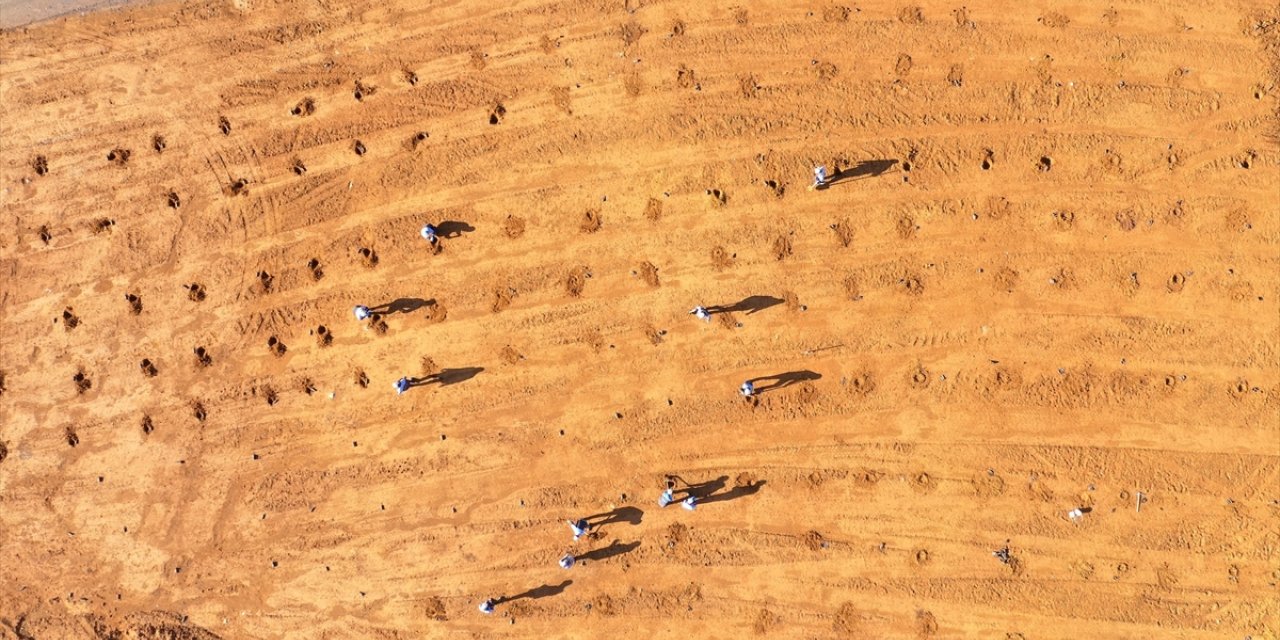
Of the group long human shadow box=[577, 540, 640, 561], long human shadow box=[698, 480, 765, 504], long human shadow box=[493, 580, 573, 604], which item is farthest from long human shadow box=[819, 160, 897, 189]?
long human shadow box=[493, 580, 573, 604]

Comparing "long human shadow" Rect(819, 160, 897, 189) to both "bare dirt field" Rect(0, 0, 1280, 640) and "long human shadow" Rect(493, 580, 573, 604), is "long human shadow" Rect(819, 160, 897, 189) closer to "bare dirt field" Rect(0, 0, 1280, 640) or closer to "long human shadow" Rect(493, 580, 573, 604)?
"bare dirt field" Rect(0, 0, 1280, 640)

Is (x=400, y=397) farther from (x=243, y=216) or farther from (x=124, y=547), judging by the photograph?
(x=124, y=547)

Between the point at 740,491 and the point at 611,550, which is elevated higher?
the point at 740,491

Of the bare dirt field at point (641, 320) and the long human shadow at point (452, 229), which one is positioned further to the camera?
the long human shadow at point (452, 229)

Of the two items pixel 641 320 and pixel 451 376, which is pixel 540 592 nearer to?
pixel 451 376

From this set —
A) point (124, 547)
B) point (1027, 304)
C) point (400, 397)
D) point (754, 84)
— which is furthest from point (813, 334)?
point (124, 547)

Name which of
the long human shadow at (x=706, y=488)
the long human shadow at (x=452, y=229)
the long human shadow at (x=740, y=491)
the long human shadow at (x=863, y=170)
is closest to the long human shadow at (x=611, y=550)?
the long human shadow at (x=706, y=488)

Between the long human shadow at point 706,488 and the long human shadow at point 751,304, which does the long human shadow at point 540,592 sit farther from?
the long human shadow at point 751,304

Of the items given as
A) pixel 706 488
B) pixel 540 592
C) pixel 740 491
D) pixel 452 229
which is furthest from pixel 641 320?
pixel 540 592
